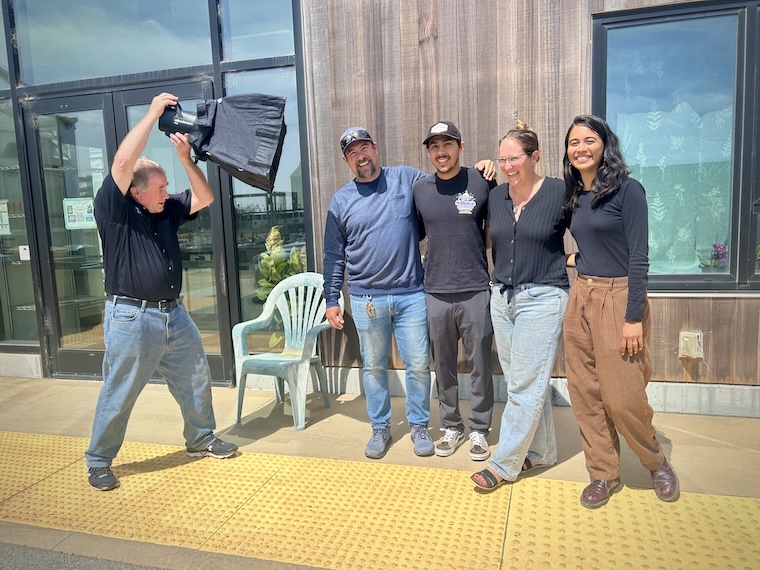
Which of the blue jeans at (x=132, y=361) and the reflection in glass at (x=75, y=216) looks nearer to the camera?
the blue jeans at (x=132, y=361)

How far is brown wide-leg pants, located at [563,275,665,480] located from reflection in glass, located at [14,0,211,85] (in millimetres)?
3492

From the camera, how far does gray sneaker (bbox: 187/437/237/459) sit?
333cm

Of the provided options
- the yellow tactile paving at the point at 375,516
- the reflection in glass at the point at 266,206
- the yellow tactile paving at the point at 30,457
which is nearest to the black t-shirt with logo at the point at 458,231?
the yellow tactile paving at the point at 375,516

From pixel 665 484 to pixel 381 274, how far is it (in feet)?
5.69

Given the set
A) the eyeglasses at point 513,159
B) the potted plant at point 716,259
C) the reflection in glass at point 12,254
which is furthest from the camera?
the reflection in glass at point 12,254

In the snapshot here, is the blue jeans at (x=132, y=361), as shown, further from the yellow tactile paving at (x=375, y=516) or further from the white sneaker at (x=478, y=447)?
the white sneaker at (x=478, y=447)

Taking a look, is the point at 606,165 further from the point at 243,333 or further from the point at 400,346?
the point at 243,333

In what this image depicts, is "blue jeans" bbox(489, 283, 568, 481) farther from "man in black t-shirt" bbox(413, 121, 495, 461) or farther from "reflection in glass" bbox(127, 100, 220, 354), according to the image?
"reflection in glass" bbox(127, 100, 220, 354)

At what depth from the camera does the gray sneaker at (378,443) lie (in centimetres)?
325

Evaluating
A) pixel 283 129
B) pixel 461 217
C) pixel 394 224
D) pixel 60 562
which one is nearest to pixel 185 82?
pixel 283 129

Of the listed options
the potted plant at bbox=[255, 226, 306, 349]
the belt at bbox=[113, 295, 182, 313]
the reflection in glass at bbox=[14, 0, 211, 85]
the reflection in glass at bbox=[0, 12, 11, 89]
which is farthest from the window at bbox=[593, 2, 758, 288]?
the reflection in glass at bbox=[0, 12, 11, 89]

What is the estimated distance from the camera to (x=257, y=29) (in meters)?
4.38

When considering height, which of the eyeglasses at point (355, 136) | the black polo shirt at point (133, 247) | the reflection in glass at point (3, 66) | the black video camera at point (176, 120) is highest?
the reflection in glass at point (3, 66)

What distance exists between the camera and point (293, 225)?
14.9ft
